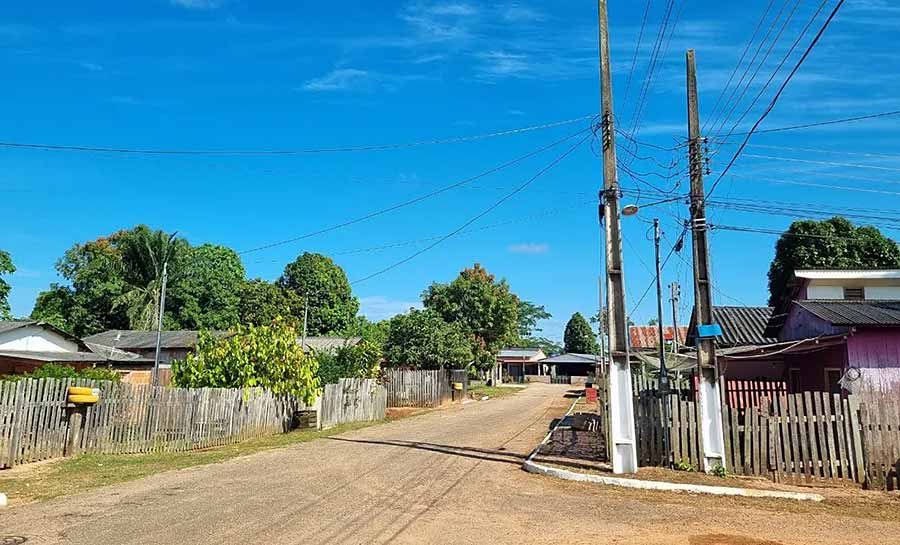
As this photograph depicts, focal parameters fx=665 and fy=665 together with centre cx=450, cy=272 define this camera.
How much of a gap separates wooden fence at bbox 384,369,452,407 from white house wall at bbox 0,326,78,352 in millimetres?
14340

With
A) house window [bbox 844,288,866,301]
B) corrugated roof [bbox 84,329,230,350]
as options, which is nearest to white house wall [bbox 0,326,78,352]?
corrugated roof [bbox 84,329,230,350]

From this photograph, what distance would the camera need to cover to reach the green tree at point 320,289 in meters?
68.2

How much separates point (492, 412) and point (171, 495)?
21.4m

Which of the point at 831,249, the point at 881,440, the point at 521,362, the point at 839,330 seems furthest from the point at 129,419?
the point at 521,362

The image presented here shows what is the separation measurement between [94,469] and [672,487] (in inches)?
422

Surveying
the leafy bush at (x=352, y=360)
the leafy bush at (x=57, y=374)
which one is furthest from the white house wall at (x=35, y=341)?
the leafy bush at (x=352, y=360)

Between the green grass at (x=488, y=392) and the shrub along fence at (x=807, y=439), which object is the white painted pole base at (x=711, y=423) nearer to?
the shrub along fence at (x=807, y=439)

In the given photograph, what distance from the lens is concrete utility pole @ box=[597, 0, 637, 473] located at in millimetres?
12078

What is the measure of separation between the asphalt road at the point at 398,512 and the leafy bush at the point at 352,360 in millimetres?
12933

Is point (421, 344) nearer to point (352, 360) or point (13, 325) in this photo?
point (352, 360)

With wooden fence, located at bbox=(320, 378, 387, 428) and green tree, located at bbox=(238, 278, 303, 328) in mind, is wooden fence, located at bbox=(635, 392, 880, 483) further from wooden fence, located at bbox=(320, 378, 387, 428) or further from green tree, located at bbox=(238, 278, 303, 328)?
green tree, located at bbox=(238, 278, 303, 328)

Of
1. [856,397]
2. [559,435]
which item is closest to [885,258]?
[559,435]

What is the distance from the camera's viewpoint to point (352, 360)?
2723 centimetres

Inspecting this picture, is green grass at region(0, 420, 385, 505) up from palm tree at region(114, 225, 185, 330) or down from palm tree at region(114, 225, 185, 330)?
down
